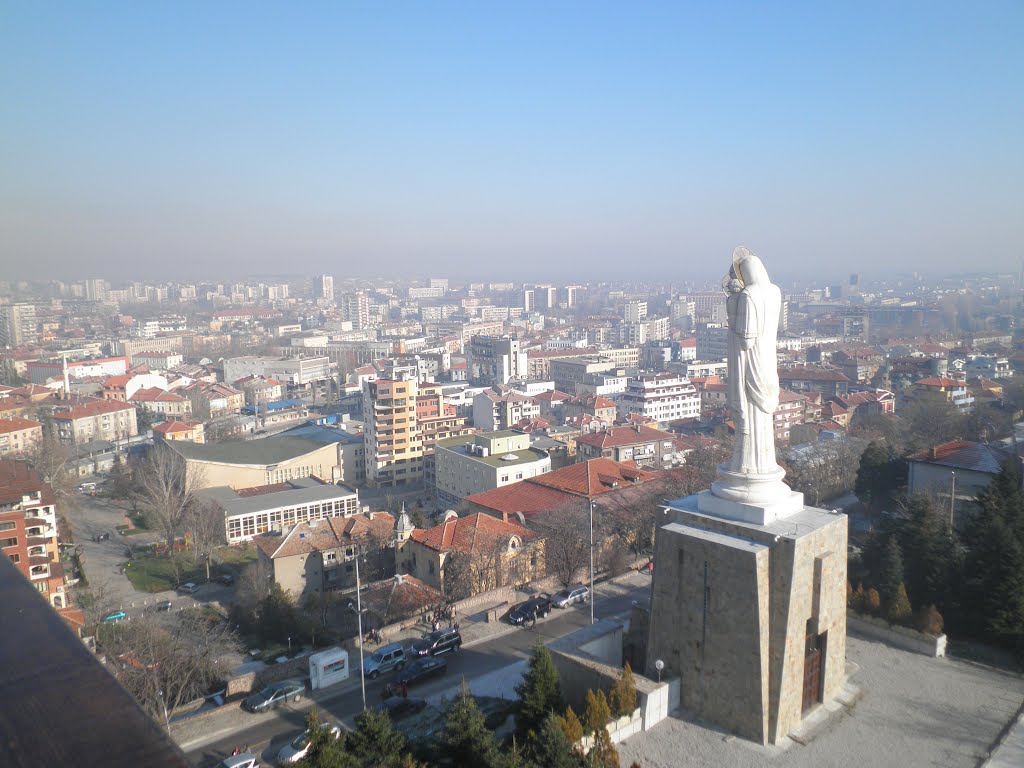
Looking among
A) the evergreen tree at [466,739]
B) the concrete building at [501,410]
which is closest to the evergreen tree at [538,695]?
the evergreen tree at [466,739]

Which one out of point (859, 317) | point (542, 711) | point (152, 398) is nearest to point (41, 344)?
point (152, 398)

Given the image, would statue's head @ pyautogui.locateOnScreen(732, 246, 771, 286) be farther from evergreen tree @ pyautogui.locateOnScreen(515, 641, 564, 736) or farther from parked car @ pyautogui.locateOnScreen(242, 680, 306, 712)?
parked car @ pyautogui.locateOnScreen(242, 680, 306, 712)

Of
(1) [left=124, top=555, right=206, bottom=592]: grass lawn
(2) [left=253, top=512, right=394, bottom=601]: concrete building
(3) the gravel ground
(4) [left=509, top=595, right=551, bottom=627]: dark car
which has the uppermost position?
(3) the gravel ground

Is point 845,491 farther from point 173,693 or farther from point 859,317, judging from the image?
point 859,317

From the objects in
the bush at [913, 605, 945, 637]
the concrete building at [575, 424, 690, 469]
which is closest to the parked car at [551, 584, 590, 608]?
the bush at [913, 605, 945, 637]

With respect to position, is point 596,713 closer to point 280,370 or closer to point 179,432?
point 179,432

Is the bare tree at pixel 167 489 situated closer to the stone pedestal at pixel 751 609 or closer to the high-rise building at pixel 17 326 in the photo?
the stone pedestal at pixel 751 609
